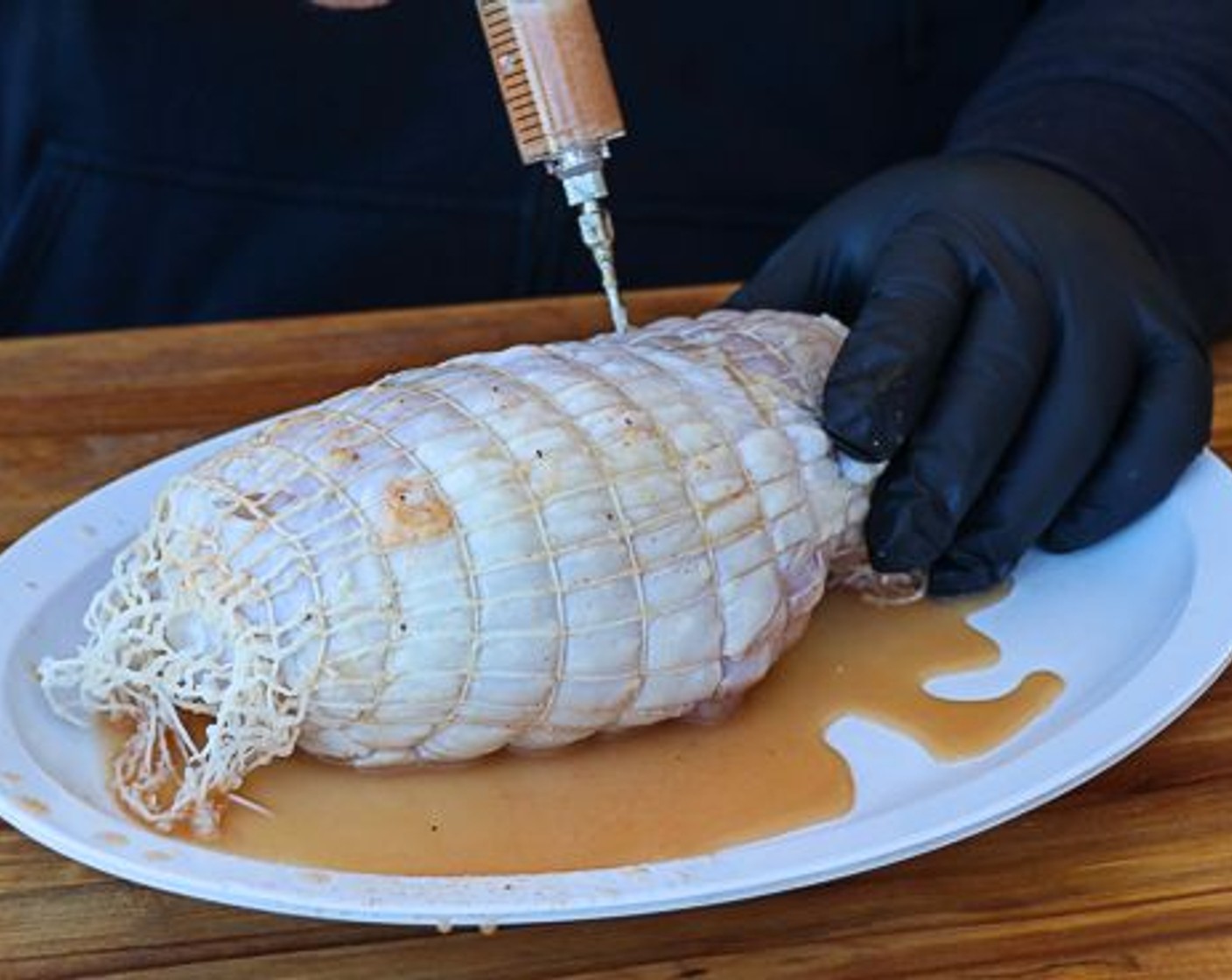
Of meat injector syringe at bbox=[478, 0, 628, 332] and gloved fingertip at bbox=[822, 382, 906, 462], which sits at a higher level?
meat injector syringe at bbox=[478, 0, 628, 332]

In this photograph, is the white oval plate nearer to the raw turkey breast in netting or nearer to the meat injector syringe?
the raw turkey breast in netting

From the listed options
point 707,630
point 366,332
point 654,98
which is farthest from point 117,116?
point 707,630

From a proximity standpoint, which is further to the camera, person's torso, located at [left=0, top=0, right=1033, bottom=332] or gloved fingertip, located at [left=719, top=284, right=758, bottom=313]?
person's torso, located at [left=0, top=0, right=1033, bottom=332]

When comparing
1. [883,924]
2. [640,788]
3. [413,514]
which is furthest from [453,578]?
[883,924]

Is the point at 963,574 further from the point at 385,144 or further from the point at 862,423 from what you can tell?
the point at 385,144

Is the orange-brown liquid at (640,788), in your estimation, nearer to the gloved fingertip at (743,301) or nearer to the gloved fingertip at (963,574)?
the gloved fingertip at (963,574)

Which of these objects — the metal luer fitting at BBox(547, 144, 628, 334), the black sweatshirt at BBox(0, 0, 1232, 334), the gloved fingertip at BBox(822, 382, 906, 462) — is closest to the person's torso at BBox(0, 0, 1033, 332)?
the black sweatshirt at BBox(0, 0, 1232, 334)

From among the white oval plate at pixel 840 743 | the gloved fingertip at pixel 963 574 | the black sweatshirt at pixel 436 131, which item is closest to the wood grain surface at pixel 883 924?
the white oval plate at pixel 840 743
